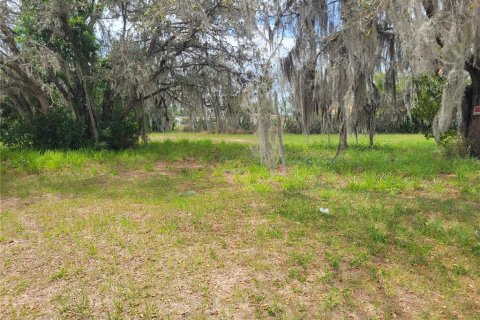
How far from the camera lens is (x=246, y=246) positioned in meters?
3.71

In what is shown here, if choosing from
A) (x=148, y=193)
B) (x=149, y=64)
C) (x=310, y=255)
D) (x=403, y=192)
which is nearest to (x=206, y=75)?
(x=149, y=64)

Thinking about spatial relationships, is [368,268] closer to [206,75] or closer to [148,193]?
[148,193]

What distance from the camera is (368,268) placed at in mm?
3232

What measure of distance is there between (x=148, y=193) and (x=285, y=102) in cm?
264

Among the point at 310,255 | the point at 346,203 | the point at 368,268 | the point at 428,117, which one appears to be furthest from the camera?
the point at 428,117

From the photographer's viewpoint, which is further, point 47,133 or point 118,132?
point 118,132

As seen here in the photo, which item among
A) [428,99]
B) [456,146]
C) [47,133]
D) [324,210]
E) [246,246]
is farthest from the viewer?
[428,99]

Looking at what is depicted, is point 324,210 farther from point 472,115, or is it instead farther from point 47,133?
point 47,133

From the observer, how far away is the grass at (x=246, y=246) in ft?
9.10

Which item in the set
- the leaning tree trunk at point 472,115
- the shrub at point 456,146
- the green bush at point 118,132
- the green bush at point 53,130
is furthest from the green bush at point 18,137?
the leaning tree trunk at point 472,115

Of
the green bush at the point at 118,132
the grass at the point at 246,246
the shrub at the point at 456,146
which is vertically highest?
the green bush at the point at 118,132

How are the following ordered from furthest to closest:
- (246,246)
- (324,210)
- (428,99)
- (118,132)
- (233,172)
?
1. (428,99)
2. (118,132)
3. (233,172)
4. (324,210)
5. (246,246)

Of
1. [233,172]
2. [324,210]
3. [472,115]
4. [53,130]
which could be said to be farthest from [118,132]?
[472,115]

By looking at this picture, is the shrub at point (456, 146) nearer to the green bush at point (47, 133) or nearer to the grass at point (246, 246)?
the grass at point (246, 246)
